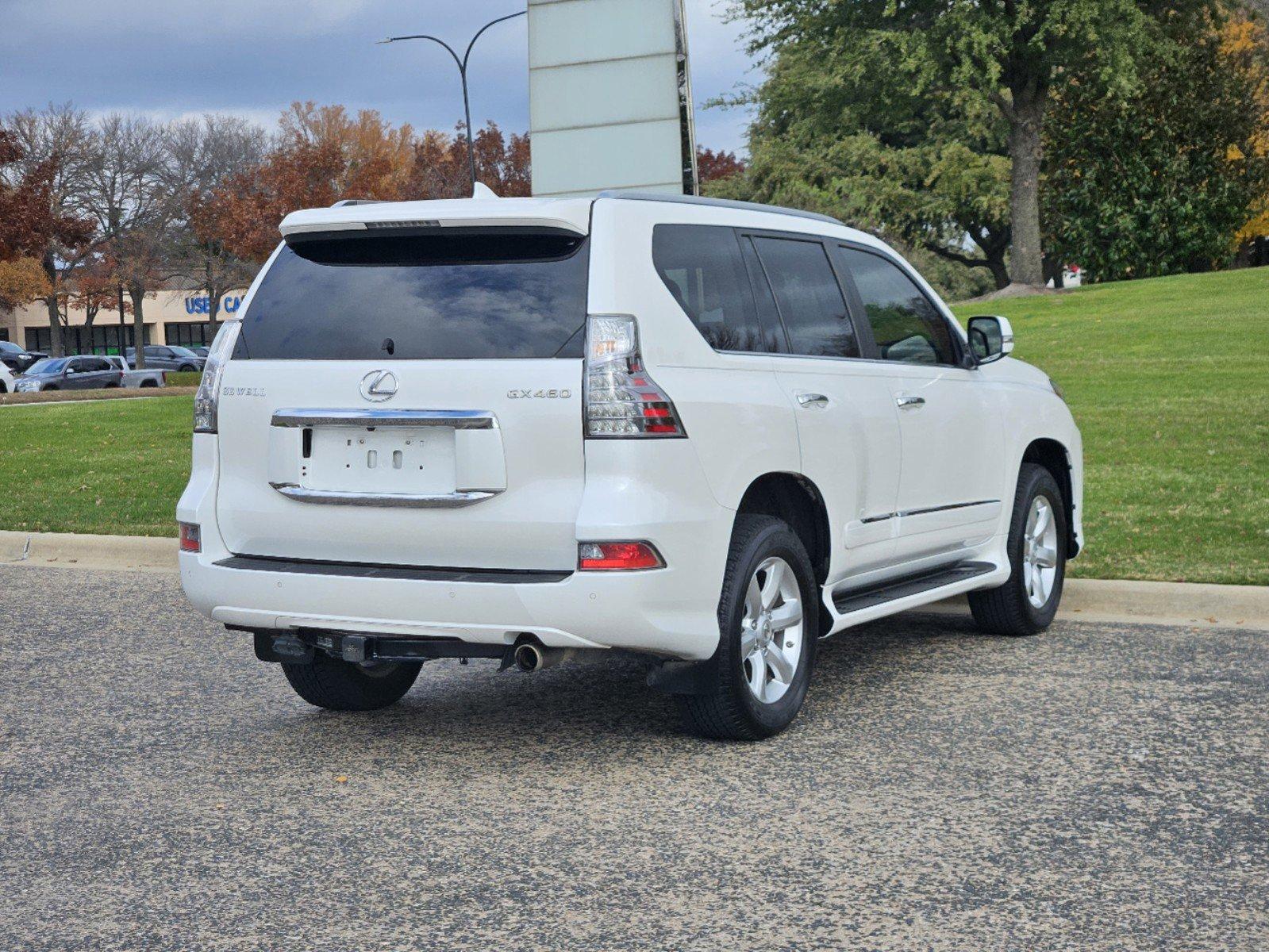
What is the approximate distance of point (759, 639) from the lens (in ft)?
18.3

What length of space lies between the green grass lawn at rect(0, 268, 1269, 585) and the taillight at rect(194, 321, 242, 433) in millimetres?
5000

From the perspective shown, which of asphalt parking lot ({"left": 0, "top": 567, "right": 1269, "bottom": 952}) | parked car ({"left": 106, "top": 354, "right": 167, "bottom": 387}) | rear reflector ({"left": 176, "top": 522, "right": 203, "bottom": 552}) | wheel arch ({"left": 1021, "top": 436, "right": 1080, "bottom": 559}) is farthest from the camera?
parked car ({"left": 106, "top": 354, "right": 167, "bottom": 387})

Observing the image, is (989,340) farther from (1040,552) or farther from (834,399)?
(834,399)

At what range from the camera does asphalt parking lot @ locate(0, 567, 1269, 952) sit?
3.90 metres

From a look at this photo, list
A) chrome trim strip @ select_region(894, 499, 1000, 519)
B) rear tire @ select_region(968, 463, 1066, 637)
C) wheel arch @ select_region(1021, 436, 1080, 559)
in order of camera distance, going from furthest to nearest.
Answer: wheel arch @ select_region(1021, 436, 1080, 559) → rear tire @ select_region(968, 463, 1066, 637) → chrome trim strip @ select_region(894, 499, 1000, 519)

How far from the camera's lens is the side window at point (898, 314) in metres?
6.62

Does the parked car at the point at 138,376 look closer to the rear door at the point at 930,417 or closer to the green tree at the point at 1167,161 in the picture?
the green tree at the point at 1167,161

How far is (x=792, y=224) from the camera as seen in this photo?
20.6 ft

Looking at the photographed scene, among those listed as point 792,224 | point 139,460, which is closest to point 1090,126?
point 139,460

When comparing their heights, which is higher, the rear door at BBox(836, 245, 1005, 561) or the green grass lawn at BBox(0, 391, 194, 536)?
the rear door at BBox(836, 245, 1005, 561)

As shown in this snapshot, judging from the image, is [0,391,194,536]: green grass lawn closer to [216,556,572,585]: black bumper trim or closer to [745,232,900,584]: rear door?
[216,556,572,585]: black bumper trim

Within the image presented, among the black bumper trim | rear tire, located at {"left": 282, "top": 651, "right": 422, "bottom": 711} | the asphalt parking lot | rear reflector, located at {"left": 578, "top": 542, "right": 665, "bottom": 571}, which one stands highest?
rear reflector, located at {"left": 578, "top": 542, "right": 665, "bottom": 571}

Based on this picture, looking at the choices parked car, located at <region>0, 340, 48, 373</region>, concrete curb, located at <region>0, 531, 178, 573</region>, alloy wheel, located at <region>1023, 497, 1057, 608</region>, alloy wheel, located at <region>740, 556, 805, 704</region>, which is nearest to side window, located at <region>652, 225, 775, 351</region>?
alloy wheel, located at <region>740, 556, 805, 704</region>

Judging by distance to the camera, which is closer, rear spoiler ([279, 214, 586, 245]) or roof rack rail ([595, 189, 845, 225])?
rear spoiler ([279, 214, 586, 245])
